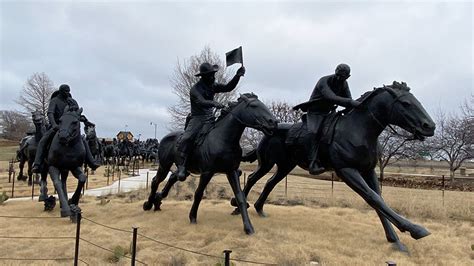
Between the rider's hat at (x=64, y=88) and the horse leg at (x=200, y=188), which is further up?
the rider's hat at (x=64, y=88)

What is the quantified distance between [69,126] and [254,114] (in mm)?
4285

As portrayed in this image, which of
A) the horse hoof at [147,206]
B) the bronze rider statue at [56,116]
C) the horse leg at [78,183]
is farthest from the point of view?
the bronze rider statue at [56,116]

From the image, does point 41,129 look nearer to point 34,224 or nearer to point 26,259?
point 34,224

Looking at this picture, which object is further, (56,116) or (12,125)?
(12,125)

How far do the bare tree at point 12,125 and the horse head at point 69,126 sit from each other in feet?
183

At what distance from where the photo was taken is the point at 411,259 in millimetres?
5633

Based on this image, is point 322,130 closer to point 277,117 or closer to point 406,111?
point 406,111

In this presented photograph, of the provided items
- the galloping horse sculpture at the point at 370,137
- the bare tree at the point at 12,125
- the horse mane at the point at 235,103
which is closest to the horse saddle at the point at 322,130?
the galloping horse sculpture at the point at 370,137

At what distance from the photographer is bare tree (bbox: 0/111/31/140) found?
200 ft

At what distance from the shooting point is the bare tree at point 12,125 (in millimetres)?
60894

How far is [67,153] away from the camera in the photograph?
8.77 m

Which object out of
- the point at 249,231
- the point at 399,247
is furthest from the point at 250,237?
the point at 399,247

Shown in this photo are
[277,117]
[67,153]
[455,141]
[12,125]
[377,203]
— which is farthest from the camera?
[12,125]

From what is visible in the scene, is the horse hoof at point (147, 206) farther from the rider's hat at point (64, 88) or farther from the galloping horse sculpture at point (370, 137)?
the galloping horse sculpture at point (370, 137)
